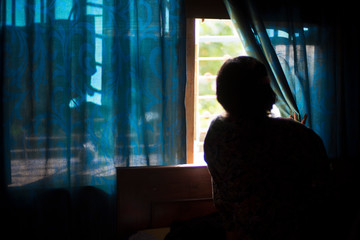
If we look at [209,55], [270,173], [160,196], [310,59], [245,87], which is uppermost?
[209,55]

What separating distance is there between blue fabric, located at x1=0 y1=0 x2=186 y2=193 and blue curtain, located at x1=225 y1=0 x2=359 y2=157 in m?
0.54

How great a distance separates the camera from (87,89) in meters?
1.90

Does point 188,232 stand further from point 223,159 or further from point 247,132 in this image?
point 247,132

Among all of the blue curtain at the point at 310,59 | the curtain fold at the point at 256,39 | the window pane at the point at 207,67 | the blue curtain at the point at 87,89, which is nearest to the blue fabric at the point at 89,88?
the blue curtain at the point at 87,89

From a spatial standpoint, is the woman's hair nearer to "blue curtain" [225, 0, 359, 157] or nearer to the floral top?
the floral top

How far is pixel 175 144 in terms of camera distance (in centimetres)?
202

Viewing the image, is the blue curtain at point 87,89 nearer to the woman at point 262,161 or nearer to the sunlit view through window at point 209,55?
the woman at point 262,161

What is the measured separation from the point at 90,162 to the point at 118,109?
0.39 meters

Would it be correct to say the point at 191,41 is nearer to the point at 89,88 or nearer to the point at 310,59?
the point at 89,88

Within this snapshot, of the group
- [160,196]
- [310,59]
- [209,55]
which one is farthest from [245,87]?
[209,55]

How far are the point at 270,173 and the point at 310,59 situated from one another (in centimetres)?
142

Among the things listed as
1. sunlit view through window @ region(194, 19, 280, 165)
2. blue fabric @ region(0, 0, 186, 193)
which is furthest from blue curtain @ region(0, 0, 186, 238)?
sunlit view through window @ region(194, 19, 280, 165)

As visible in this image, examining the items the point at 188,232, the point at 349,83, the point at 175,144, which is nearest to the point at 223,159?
the point at 188,232

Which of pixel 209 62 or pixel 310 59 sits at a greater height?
pixel 209 62
